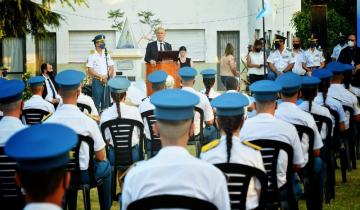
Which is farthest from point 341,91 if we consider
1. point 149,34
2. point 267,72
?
point 149,34

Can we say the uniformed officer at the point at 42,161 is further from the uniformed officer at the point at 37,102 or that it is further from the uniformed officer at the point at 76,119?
the uniformed officer at the point at 37,102

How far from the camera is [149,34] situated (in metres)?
36.0

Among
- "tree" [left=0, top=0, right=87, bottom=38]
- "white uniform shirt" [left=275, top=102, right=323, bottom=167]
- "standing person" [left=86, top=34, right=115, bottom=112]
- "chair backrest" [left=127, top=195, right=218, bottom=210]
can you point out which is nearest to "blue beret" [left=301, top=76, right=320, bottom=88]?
"white uniform shirt" [left=275, top=102, right=323, bottom=167]

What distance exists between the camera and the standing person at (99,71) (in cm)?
1897

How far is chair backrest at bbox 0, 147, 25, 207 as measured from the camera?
6816 millimetres

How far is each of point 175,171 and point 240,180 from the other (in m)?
1.41

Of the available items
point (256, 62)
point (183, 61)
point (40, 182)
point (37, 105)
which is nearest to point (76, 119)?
point (37, 105)

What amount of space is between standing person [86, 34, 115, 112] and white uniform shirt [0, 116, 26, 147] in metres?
12.0

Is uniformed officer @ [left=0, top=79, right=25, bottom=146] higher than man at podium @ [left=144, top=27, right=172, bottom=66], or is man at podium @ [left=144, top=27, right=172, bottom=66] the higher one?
man at podium @ [left=144, top=27, right=172, bottom=66]

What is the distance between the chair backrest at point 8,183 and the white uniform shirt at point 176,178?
8.71 ft

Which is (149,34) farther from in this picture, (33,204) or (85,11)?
(33,204)

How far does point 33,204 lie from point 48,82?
498 inches

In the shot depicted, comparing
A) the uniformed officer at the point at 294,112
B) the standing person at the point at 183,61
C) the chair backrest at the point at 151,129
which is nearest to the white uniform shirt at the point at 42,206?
the uniformed officer at the point at 294,112

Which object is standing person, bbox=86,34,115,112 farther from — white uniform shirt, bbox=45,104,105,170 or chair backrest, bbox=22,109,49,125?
white uniform shirt, bbox=45,104,105,170
